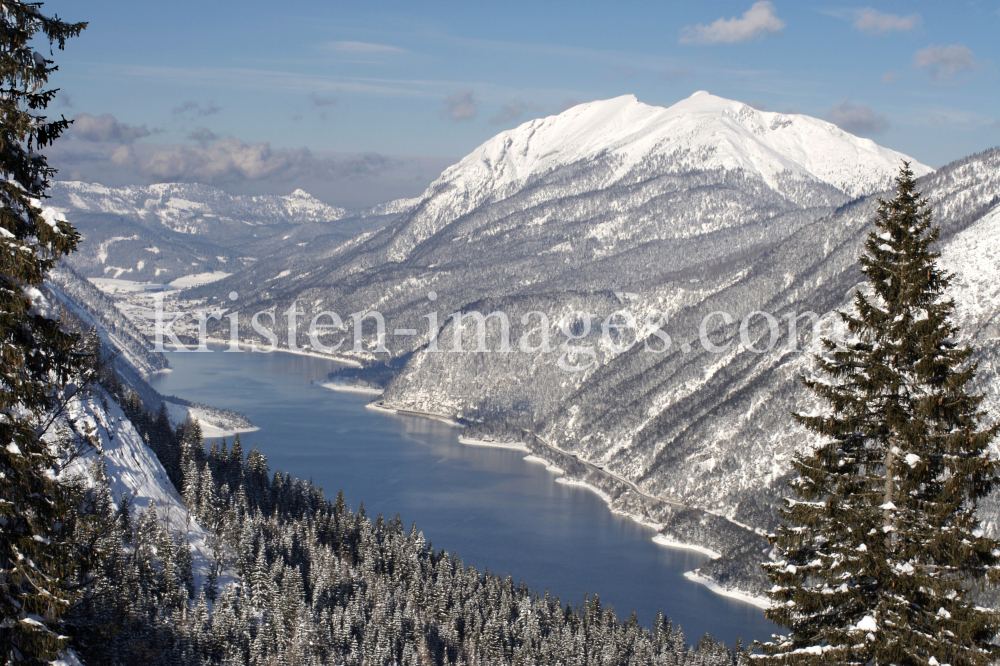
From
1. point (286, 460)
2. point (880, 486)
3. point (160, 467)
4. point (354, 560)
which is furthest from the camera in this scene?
point (286, 460)

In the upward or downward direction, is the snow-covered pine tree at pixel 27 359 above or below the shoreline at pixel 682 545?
above

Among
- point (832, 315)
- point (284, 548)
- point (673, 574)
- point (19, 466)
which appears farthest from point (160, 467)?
point (832, 315)

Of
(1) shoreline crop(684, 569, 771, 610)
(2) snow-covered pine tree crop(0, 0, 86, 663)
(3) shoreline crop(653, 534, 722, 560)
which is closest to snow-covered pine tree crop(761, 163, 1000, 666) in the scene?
(2) snow-covered pine tree crop(0, 0, 86, 663)

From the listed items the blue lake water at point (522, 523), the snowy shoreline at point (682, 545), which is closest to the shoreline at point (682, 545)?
the snowy shoreline at point (682, 545)

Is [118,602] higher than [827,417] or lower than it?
lower

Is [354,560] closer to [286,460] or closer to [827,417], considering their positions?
[827,417]

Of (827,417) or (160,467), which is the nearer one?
(827,417)

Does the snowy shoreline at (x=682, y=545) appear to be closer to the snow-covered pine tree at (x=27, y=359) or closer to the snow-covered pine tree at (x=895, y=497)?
the snow-covered pine tree at (x=895, y=497)
